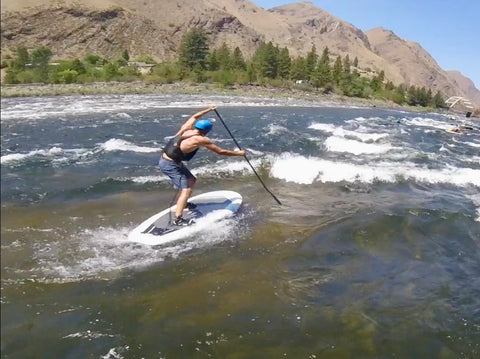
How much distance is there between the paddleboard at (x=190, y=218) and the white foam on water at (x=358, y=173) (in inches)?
192

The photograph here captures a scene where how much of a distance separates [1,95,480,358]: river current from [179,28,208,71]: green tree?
320 feet

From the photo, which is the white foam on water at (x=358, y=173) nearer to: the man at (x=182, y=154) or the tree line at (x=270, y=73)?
the man at (x=182, y=154)

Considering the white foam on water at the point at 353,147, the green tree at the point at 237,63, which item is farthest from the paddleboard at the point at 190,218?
the green tree at the point at 237,63

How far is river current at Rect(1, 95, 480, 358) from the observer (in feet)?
18.6

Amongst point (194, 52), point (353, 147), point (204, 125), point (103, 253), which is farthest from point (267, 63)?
point (103, 253)

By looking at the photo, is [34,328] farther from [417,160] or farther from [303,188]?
[417,160]

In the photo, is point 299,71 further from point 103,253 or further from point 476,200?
point 103,253

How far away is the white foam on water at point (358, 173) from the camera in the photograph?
1642 cm

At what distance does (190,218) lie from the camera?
10148mm

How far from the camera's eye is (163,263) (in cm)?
822

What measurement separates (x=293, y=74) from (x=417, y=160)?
9760 cm

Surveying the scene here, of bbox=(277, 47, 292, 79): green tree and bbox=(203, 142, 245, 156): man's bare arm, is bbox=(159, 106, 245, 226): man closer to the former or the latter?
bbox=(203, 142, 245, 156): man's bare arm

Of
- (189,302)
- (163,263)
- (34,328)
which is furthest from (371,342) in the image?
(34,328)

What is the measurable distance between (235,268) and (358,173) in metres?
10.3
